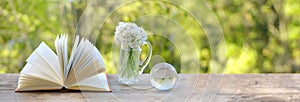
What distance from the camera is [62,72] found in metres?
1.35

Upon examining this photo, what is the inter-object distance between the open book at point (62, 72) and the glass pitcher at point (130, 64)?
0.07m

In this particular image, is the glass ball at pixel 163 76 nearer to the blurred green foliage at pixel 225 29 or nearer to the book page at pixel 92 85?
the book page at pixel 92 85

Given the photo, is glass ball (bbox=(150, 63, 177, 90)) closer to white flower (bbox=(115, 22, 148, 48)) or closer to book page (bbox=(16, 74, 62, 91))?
white flower (bbox=(115, 22, 148, 48))

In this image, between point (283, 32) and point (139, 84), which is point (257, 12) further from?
point (139, 84)

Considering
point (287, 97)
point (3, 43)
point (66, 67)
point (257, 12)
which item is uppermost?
point (257, 12)

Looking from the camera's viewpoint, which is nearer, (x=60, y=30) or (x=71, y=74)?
(x=71, y=74)

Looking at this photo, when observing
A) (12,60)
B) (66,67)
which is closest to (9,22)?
(12,60)

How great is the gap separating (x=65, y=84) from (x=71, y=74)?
4 centimetres

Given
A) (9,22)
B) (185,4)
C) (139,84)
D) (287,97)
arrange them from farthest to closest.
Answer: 1. (9,22)
2. (185,4)
3. (139,84)
4. (287,97)

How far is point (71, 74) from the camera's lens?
136cm

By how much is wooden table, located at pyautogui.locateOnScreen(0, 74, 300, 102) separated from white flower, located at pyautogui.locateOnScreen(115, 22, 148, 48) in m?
0.17

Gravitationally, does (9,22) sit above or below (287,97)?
above

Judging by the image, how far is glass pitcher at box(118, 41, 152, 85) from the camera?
138 cm

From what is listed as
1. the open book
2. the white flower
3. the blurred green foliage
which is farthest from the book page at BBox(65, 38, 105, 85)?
the blurred green foliage
